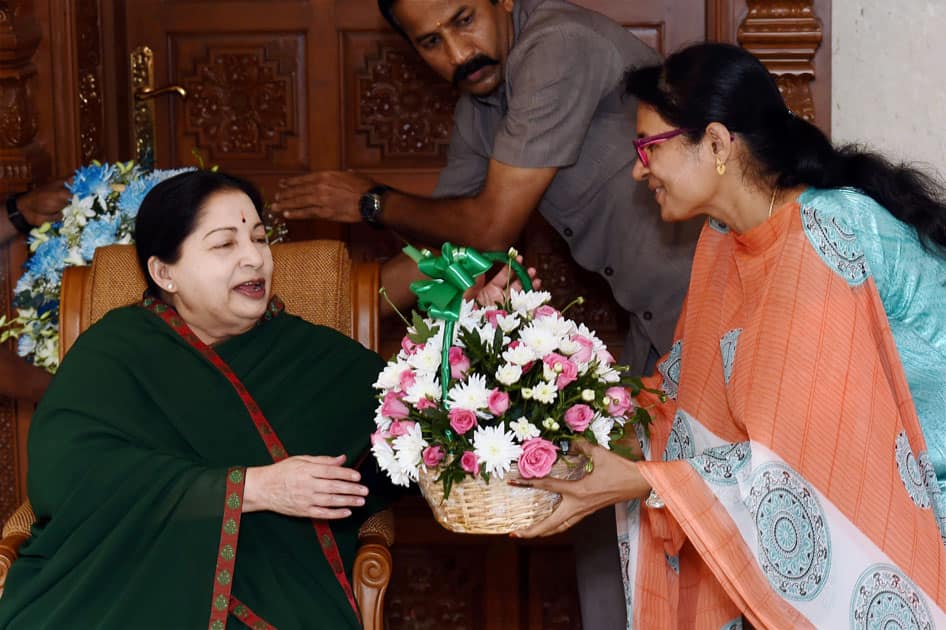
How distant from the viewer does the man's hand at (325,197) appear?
3.59m

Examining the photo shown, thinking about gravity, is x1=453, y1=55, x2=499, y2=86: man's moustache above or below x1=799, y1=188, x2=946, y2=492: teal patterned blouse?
above

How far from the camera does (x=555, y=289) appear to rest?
169 inches

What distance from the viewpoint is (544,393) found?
91.0 inches

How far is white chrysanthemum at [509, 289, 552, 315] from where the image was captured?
248cm

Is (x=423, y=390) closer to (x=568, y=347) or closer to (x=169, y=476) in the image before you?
(x=568, y=347)

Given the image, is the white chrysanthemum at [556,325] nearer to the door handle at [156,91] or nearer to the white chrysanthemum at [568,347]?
the white chrysanthemum at [568,347]

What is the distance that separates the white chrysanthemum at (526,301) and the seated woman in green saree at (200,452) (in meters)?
0.47

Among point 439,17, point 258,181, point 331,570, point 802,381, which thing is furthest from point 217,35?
point 802,381

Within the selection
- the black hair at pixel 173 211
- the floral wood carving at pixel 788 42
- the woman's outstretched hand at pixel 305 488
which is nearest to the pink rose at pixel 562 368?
the woman's outstretched hand at pixel 305 488

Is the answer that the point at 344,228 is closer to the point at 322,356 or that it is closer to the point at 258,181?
the point at 258,181

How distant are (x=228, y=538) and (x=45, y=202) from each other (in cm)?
155

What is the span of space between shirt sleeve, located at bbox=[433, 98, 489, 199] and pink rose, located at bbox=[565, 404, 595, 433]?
1.53 metres

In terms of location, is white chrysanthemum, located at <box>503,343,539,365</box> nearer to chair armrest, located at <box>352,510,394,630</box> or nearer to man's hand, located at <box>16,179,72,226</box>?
chair armrest, located at <box>352,510,394,630</box>

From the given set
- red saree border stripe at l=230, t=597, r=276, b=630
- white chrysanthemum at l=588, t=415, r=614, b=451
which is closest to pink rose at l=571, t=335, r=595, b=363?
white chrysanthemum at l=588, t=415, r=614, b=451
